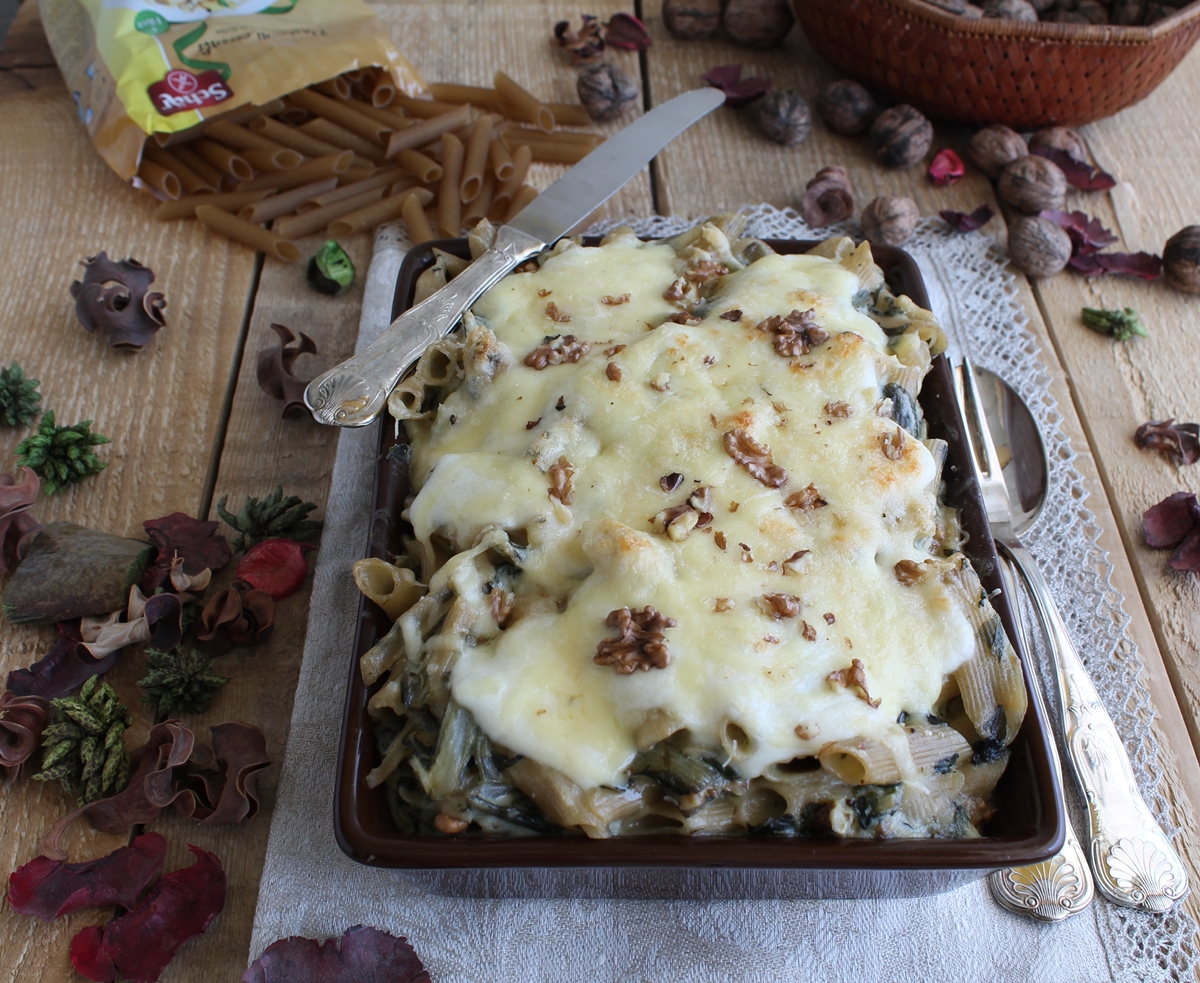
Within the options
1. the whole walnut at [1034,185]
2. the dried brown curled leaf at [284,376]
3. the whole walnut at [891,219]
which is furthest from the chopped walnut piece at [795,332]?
the whole walnut at [1034,185]

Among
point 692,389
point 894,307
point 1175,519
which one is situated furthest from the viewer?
point 1175,519

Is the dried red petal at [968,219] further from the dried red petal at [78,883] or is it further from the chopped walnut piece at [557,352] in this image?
the dried red petal at [78,883]

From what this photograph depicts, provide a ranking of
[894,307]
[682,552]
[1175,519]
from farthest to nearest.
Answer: [1175,519] → [894,307] → [682,552]

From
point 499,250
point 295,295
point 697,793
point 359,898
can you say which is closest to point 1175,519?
point 697,793

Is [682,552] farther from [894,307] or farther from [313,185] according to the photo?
[313,185]

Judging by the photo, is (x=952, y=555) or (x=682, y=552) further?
(x=952, y=555)

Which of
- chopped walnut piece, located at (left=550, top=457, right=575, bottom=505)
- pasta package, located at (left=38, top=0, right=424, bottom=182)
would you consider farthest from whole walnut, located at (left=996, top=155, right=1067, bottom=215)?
chopped walnut piece, located at (left=550, top=457, right=575, bottom=505)

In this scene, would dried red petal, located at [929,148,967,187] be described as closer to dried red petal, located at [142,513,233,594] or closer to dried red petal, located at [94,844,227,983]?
dried red petal, located at [142,513,233,594]
